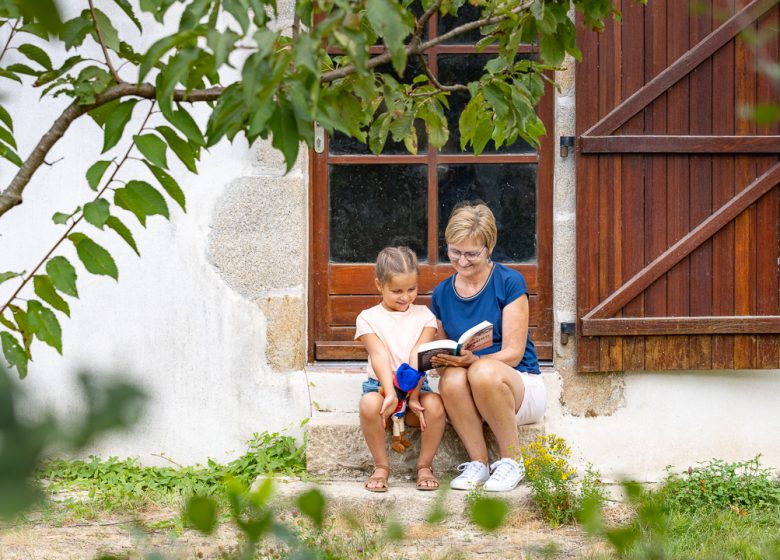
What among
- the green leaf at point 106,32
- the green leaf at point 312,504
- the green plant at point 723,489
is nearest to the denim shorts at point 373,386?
the green plant at point 723,489

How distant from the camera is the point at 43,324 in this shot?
5.08 ft

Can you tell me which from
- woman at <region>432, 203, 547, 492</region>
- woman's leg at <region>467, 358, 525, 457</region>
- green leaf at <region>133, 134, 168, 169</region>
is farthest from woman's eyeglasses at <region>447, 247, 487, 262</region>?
green leaf at <region>133, 134, 168, 169</region>

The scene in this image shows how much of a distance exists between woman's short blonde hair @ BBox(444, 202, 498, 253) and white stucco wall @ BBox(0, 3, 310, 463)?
2.55 ft

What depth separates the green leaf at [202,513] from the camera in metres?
0.55

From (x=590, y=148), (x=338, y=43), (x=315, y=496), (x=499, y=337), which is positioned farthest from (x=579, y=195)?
(x=315, y=496)

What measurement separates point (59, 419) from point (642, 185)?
401 centimetres

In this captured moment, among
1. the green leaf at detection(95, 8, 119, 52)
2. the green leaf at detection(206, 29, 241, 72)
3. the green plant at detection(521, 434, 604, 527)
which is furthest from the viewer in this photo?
the green plant at detection(521, 434, 604, 527)

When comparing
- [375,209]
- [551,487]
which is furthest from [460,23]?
[551,487]

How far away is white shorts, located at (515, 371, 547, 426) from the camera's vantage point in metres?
3.99

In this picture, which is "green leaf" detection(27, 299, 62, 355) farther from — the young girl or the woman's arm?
the woman's arm

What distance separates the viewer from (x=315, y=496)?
609mm

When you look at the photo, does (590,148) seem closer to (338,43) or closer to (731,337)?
(731,337)

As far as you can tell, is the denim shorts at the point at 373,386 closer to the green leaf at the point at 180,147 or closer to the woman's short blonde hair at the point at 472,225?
the woman's short blonde hair at the point at 472,225

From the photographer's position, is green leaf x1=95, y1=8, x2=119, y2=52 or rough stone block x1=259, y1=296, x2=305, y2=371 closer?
green leaf x1=95, y1=8, x2=119, y2=52
